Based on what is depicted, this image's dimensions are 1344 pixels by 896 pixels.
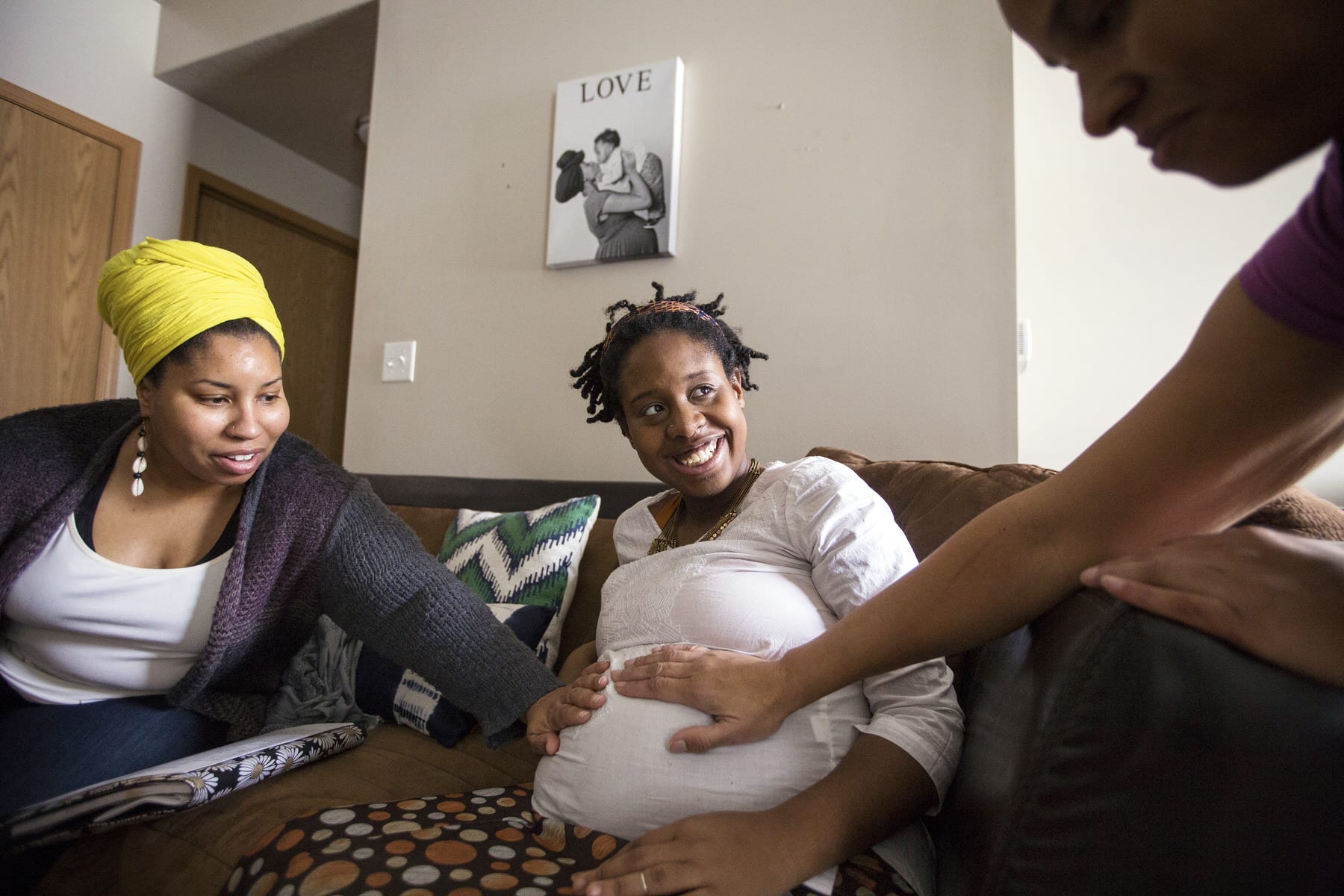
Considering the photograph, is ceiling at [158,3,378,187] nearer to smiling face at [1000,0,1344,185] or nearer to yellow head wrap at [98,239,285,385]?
yellow head wrap at [98,239,285,385]

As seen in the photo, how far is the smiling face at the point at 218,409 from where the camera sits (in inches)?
47.1

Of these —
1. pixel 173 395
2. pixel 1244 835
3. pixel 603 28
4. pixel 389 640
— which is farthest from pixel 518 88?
pixel 1244 835

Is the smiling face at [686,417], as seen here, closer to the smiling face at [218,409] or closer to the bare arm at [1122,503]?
the bare arm at [1122,503]

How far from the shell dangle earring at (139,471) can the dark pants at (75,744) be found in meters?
0.33

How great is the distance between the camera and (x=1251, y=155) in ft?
1.19

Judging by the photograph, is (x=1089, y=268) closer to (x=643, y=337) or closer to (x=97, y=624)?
(x=643, y=337)

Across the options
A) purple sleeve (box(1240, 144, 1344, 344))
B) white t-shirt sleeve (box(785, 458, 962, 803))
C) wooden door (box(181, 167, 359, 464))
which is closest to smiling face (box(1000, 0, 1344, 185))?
purple sleeve (box(1240, 144, 1344, 344))

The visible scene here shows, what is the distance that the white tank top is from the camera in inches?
46.1

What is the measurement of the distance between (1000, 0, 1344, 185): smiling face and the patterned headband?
2.71 feet

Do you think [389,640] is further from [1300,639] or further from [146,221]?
[146,221]

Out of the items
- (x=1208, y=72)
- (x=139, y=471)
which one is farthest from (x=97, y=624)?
(x=1208, y=72)

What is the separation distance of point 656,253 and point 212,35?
7.53 feet

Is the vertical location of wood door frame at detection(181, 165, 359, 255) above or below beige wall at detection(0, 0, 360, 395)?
→ below

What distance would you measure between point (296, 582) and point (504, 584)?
0.40 m
